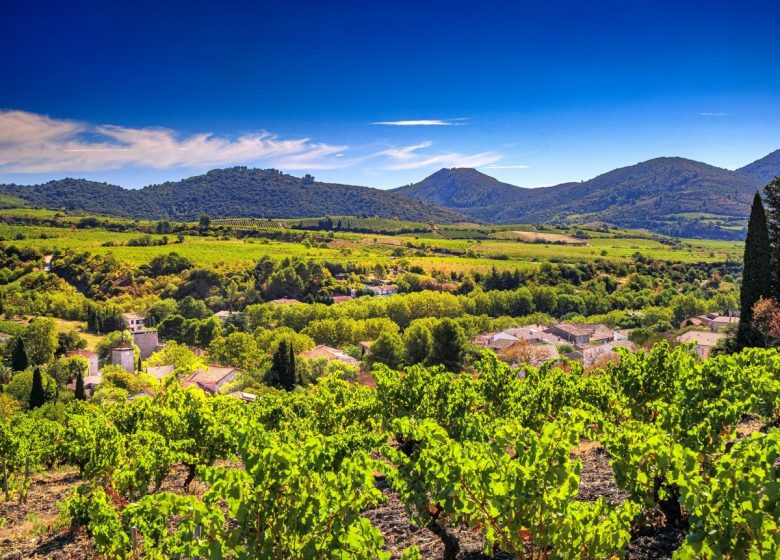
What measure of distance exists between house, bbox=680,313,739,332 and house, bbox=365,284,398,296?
43273 mm

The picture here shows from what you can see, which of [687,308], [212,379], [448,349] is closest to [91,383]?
[212,379]

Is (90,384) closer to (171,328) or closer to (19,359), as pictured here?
(19,359)

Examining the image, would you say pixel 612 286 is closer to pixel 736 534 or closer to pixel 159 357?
pixel 159 357

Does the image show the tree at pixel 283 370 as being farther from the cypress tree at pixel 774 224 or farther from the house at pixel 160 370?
the cypress tree at pixel 774 224

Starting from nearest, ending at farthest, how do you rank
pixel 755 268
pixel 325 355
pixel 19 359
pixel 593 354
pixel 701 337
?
pixel 755 268, pixel 593 354, pixel 701 337, pixel 325 355, pixel 19 359

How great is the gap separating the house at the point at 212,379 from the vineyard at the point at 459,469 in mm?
22850

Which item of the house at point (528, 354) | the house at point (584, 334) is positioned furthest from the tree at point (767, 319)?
the house at point (584, 334)

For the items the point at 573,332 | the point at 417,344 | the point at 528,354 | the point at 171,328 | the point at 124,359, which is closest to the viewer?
the point at 528,354

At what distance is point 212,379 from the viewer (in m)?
43.5

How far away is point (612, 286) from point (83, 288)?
299ft

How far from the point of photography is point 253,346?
175 feet

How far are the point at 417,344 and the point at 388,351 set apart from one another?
2913 mm

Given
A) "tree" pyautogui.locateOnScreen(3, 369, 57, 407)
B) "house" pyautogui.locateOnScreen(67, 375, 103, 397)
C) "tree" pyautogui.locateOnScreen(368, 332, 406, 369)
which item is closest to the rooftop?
"tree" pyautogui.locateOnScreen(368, 332, 406, 369)

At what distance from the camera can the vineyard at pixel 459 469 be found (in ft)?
18.5
